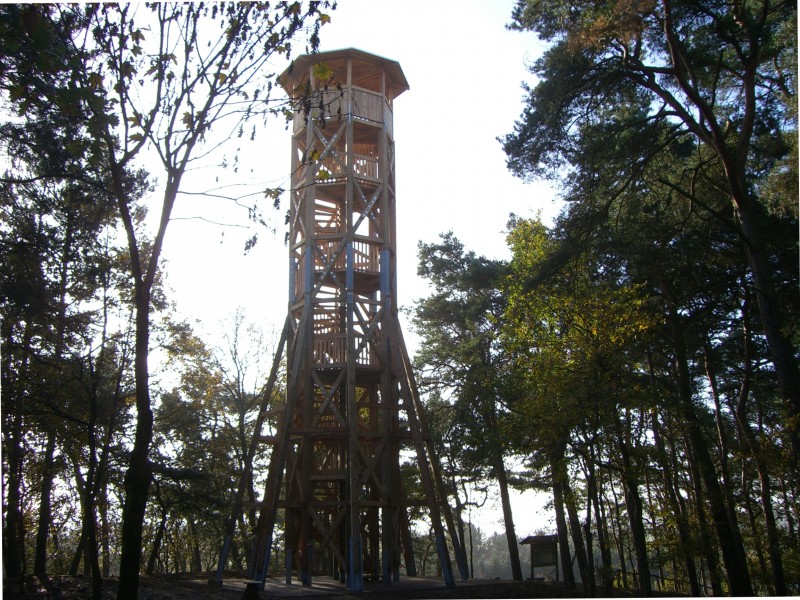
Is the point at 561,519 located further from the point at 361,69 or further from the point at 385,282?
the point at 361,69

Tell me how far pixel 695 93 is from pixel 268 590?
9.29 metres

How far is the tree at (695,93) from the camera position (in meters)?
9.06

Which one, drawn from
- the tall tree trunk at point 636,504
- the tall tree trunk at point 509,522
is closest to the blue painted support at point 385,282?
the tall tree trunk at point 636,504

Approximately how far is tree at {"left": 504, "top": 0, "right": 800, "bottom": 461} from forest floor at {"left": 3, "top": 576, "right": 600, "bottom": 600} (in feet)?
16.2

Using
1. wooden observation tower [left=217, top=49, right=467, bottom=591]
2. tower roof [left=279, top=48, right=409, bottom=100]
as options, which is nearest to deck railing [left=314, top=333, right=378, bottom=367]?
wooden observation tower [left=217, top=49, right=467, bottom=591]

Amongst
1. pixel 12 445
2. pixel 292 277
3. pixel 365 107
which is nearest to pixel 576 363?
pixel 292 277

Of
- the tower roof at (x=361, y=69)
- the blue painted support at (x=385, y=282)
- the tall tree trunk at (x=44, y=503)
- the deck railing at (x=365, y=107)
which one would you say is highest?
the tower roof at (x=361, y=69)

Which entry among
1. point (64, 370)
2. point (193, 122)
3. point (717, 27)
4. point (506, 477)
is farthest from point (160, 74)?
point (506, 477)

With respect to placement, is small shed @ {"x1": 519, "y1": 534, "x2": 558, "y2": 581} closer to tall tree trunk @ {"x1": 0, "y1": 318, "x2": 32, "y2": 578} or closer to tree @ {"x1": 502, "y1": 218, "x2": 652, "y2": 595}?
tree @ {"x1": 502, "y1": 218, "x2": 652, "y2": 595}

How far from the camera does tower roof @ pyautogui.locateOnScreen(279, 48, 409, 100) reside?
13672 millimetres

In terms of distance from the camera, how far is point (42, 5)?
6.77 meters

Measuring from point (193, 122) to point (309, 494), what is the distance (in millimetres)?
7343

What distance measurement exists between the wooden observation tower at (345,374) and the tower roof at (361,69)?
3 cm

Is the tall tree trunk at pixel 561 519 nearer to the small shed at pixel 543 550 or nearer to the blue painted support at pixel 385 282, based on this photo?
the small shed at pixel 543 550
